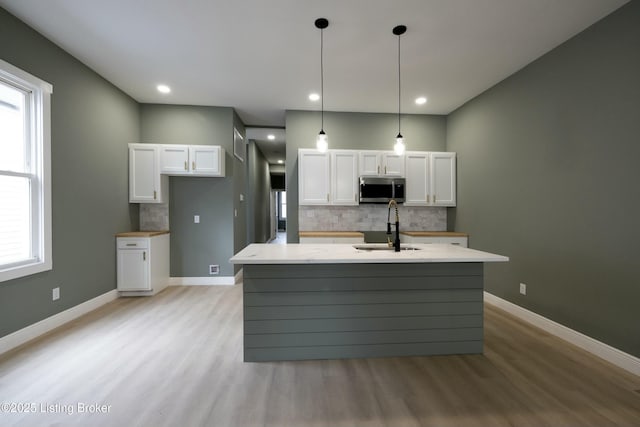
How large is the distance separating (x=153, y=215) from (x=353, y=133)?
3.50 meters

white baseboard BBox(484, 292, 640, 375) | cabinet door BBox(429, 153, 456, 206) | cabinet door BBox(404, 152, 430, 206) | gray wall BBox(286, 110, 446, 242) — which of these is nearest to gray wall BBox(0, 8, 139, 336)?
gray wall BBox(286, 110, 446, 242)

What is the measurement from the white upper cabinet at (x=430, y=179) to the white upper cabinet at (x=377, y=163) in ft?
0.95

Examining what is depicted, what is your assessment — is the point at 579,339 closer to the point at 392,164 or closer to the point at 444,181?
the point at 444,181

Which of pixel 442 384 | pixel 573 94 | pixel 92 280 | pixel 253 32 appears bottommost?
pixel 442 384

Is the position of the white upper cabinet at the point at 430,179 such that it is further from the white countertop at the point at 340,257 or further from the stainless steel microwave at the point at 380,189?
the white countertop at the point at 340,257

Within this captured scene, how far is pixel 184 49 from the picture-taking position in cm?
278

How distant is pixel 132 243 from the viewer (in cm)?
373

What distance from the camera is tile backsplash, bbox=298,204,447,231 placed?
4453mm

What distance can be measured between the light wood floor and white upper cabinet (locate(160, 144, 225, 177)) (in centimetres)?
230

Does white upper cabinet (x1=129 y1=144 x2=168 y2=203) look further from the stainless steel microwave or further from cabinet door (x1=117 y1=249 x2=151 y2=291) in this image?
the stainless steel microwave

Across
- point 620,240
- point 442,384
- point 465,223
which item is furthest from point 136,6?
point 465,223

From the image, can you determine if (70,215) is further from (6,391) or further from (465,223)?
(465,223)

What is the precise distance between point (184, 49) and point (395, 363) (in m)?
3.59

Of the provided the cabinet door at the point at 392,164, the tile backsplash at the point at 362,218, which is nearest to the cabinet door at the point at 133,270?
the tile backsplash at the point at 362,218
